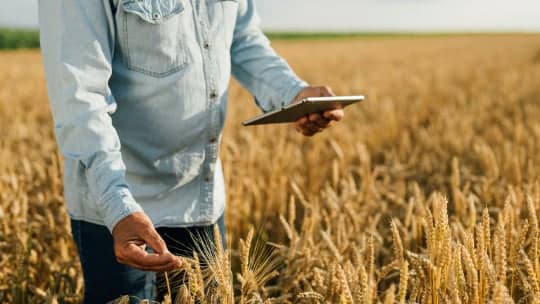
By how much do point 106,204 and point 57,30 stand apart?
0.41m

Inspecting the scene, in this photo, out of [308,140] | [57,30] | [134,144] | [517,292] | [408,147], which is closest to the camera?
[57,30]

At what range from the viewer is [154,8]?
1.57 metres

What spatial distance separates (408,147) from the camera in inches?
169

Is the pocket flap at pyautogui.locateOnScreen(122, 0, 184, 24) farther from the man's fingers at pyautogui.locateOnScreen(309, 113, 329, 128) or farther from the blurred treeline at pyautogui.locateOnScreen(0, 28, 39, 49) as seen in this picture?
the blurred treeline at pyautogui.locateOnScreen(0, 28, 39, 49)

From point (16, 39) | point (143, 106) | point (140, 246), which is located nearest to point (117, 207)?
point (140, 246)

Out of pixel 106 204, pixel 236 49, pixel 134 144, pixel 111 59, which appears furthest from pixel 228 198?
pixel 106 204

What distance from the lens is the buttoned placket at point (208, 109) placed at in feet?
5.59

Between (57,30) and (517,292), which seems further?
(517,292)

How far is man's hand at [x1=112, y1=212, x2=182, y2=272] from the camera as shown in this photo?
3.72ft

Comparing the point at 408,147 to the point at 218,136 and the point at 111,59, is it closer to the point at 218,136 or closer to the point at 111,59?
the point at 218,136

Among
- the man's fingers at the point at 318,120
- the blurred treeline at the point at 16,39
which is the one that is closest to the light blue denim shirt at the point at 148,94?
the man's fingers at the point at 318,120

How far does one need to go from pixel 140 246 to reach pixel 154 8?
2.10 ft

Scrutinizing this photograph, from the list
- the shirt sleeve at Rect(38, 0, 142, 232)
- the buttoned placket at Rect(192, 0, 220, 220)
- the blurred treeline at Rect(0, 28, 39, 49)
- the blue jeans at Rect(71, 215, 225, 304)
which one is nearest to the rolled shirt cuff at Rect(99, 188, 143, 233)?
the shirt sleeve at Rect(38, 0, 142, 232)

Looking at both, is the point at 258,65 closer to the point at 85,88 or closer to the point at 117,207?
the point at 85,88
